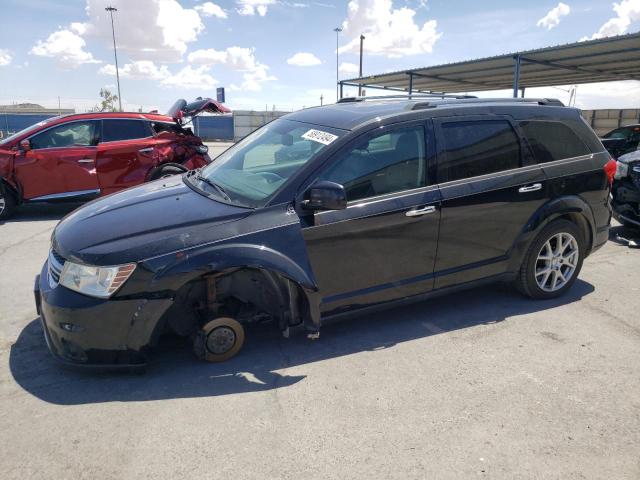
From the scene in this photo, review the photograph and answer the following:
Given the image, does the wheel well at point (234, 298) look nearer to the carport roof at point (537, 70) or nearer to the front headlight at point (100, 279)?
the front headlight at point (100, 279)

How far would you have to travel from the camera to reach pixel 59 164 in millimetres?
7957

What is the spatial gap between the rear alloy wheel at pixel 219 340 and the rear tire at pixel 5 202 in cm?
628

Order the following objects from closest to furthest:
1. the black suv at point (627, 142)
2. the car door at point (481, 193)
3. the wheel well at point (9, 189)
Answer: the car door at point (481, 193)
the wheel well at point (9, 189)
the black suv at point (627, 142)

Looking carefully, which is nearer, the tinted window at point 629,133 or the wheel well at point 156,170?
the wheel well at point 156,170

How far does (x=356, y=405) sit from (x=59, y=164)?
22.8 ft

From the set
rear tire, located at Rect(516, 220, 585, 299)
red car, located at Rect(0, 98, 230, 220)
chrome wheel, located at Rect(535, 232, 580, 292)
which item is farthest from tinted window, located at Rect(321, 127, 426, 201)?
red car, located at Rect(0, 98, 230, 220)

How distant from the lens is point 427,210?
374 cm

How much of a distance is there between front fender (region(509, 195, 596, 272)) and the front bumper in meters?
2.88

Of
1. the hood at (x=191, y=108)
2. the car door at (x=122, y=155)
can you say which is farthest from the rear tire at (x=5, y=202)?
the hood at (x=191, y=108)

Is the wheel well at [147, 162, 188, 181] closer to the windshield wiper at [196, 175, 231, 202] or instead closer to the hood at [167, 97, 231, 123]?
the hood at [167, 97, 231, 123]

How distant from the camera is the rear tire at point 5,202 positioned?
7.90 metres

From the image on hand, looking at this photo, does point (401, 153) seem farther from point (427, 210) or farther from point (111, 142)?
point (111, 142)

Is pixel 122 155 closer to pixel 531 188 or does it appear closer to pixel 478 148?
pixel 478 148

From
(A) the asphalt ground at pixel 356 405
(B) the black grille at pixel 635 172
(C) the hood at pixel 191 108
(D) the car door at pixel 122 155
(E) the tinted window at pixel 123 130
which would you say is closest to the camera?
(A) the asphalt ground at pixel 356 405
